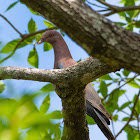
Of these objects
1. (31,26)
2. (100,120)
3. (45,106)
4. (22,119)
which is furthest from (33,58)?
(22,119)

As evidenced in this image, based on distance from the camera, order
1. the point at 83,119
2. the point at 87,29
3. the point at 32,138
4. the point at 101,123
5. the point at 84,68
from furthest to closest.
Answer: the point at 101,123
the point at 83,119
the point at 84,68
the point at 87,29
the point at 32,138

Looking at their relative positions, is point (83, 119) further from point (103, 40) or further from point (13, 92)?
point (13, 92)

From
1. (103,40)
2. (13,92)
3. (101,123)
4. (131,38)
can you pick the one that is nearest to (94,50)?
(103,40)

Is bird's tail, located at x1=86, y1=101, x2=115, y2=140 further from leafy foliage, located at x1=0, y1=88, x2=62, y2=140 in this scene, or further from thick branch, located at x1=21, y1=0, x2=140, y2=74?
leafy foliage, located at x1=0, y1=88, x2=62, y2=140

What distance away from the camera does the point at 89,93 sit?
3123 millimetres

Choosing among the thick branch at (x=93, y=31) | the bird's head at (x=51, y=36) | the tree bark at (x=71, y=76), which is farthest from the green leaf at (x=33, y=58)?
the thick branch at (x=93, y=31)

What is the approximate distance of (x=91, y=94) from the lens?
313cm

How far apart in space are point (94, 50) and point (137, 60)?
0.76 feet

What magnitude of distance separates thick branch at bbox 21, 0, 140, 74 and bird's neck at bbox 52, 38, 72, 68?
2310mm

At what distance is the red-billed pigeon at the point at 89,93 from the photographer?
2805 mm

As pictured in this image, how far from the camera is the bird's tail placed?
2.74 meters

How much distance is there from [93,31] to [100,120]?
182 cm

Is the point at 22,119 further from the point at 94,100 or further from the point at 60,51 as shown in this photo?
the point at 60,51

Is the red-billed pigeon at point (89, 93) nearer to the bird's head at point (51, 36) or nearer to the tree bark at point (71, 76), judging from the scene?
the bird's head at point (51, 36)
